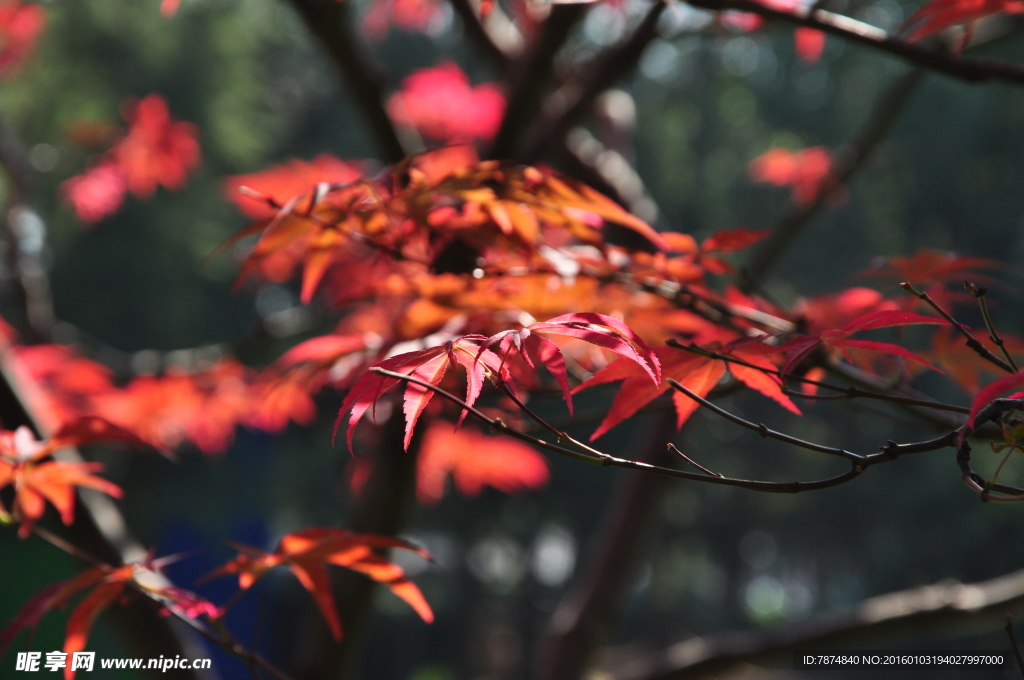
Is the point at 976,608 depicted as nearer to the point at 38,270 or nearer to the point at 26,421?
the point at 26,421

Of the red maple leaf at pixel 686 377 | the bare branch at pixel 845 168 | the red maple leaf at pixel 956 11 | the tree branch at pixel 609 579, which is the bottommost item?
the tree branch at pixel 609 579

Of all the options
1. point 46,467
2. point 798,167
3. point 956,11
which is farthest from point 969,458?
point 798,167

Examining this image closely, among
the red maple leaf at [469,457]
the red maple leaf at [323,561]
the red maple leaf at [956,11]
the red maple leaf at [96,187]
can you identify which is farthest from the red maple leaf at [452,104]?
the red maple leaf at [323,561]

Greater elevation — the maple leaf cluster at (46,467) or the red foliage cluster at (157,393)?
the red foliage cluster at (157,393)

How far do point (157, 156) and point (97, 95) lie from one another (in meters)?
4.35

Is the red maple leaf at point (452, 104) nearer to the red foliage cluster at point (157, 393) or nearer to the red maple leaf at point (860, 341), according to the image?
the red foliage cluster at point (157, 393)

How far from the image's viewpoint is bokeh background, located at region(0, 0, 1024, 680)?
19.1ft

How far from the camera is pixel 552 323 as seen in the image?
1.34 feet

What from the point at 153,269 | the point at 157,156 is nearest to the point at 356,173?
the point at 157,156

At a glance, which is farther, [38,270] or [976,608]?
[38,270]

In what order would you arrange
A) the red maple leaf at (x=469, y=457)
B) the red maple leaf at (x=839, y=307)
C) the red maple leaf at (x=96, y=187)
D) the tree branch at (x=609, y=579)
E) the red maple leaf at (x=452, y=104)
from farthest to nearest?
the red maple leaf at (x=96, y=187)
the red maple leaf at (x=452, y=104)
the red maple leaf at (x=469, y=457)
the tree branch at (x=609, y=579)
the red maple leaf at (x=839, y=307)

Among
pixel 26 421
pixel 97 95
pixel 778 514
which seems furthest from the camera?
pixel 778 514

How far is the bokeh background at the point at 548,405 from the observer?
5820mm

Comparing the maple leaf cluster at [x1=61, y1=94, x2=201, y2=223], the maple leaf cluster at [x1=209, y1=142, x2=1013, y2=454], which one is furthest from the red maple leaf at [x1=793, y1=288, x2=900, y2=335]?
the maple leaf cluster at [x1=61, y1=94, x2=201, y2=223]
